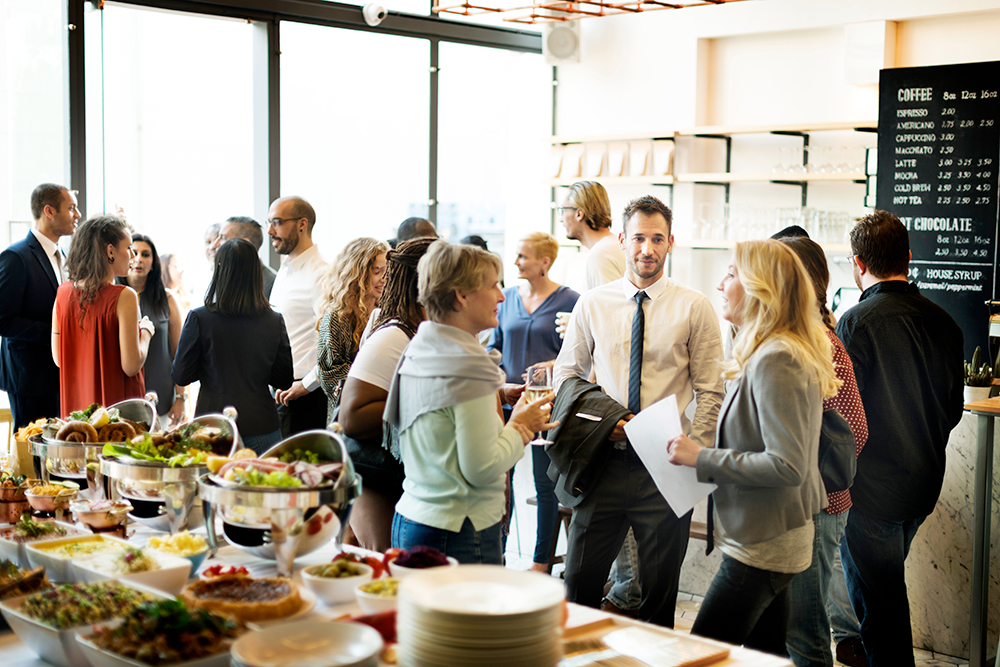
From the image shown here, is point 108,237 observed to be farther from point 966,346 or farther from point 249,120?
point 966,346

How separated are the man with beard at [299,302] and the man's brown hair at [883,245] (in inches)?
84.7

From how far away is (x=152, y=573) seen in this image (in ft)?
5.83

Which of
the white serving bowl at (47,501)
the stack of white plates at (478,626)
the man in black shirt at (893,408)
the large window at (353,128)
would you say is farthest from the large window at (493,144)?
the stack of white plates at (478,626)

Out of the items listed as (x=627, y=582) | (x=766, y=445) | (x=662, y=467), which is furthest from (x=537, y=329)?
(x=766, y=445)

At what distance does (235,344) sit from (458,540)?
1751 mm

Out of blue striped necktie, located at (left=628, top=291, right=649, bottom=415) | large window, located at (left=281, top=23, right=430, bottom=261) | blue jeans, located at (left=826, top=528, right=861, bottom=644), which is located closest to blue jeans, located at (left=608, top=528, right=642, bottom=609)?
blue jeans, located at (left=826, top=528, right=861, bottom=644)

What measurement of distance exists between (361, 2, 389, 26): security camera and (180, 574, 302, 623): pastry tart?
5.32 m

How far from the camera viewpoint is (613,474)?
297 cm

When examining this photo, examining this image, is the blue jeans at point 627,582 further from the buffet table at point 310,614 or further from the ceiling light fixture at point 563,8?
the ceiling light fixture at point 563,8

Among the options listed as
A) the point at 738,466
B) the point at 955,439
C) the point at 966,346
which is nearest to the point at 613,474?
the point at 738,466

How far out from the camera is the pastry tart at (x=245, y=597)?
166 cm

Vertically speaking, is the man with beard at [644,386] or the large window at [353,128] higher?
A: the large window at [353,128]

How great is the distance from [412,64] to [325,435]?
5.39 meters

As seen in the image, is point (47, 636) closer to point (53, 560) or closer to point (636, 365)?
point (53, 560)
